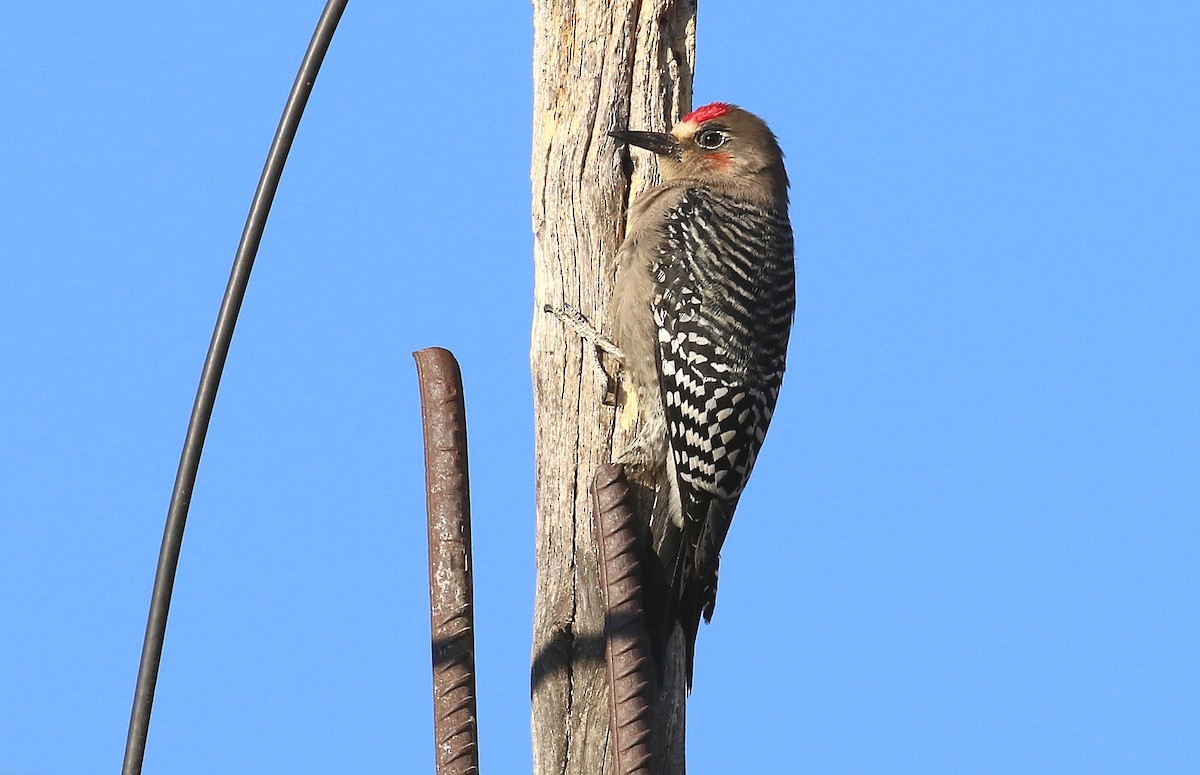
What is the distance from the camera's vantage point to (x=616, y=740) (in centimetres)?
382

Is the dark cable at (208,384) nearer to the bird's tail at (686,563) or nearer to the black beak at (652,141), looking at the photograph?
the black beak at (652,141)

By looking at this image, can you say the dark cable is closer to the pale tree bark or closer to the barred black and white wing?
the pale tree bark

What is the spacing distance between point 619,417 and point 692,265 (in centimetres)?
67

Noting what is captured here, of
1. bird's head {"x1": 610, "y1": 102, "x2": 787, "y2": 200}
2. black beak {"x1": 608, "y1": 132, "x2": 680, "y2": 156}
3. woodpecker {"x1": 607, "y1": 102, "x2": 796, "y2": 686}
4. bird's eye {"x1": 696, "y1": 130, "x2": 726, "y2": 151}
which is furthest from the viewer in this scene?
bird's eye {"x1": 696, "y1": 130, "x2": 726, "y2": 151}

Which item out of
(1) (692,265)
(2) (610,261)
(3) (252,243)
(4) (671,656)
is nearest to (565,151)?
(2) (610,261)

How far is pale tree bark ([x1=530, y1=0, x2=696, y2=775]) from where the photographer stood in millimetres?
4293

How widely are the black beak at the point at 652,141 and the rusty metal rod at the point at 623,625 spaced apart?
1069mm

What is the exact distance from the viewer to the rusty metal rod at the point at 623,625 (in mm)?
3811

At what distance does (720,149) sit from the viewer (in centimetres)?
510

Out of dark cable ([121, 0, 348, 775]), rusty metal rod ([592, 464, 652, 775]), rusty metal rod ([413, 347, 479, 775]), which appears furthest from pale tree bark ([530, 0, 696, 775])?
dark cable ([121, 0, 348, 775])

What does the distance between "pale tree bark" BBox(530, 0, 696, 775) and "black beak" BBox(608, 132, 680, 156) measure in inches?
1.6

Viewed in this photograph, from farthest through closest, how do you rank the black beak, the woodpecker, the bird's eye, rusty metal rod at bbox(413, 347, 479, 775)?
the bird's eye → the woodpecker → the black beak → rusty metal rod at bbox(413, 347, 479, 775)

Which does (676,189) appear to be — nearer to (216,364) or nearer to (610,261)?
(610,261)

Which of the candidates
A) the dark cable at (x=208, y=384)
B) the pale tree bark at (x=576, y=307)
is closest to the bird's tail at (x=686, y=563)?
the pale tree bark at (x=576, y=307)
